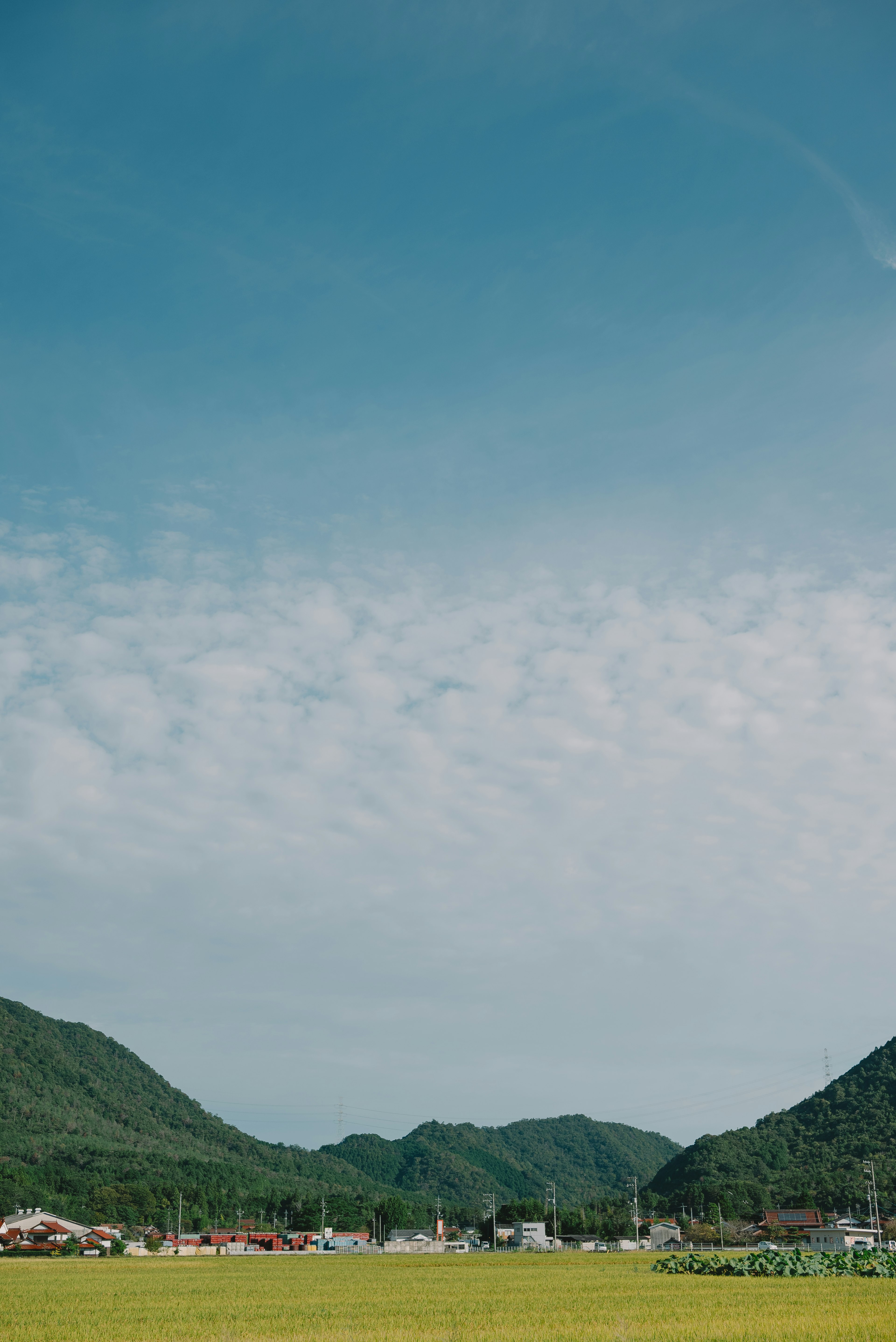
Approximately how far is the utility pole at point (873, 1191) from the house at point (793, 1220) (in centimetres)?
700

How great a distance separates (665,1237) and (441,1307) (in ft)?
392

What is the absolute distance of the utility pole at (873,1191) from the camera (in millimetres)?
109625

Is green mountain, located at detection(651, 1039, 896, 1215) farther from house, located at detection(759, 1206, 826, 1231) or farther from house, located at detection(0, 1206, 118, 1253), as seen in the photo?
house, located at detection(0, 1206, 118, 1253)

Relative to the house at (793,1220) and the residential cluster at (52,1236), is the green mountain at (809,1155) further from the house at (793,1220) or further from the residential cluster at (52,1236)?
the residential cluster at (52,1236)

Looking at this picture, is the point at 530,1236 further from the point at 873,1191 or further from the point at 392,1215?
the point at 873,1191

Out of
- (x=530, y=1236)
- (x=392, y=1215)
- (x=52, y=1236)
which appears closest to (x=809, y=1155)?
(x=530, y=1236)

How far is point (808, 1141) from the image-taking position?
175 meters

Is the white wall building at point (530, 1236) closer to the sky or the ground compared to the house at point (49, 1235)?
closer to the ground

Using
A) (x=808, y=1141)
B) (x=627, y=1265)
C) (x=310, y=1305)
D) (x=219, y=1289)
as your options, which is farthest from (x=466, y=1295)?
(x=808, y=1141)

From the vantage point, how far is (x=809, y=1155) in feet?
551

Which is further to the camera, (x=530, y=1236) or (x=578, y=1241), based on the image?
(x=578, y=1241)

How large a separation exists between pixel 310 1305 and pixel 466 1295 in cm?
658

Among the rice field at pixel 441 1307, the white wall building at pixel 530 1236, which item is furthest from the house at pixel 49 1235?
the rice field at pixel 441 1307

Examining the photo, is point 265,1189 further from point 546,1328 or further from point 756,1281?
point 546,1328
